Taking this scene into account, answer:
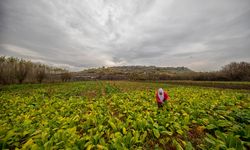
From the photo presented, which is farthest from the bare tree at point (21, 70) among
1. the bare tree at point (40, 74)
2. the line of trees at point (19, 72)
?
the bare tree at point (40, 74)

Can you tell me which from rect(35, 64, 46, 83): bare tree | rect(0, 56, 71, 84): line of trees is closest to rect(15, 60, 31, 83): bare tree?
rect(0, 56, 71, 84): line of trees

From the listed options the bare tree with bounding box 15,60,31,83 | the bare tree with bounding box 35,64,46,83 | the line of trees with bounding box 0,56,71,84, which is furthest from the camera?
the bare tree with bounding box 35,64,46,83

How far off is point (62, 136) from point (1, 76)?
28782 millimetres

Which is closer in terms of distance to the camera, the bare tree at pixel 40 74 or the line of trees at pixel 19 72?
the line of trees at pixel 19 72

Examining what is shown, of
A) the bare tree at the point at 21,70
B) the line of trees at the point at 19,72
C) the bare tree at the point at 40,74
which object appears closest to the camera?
the line of trees at the point at 19,72

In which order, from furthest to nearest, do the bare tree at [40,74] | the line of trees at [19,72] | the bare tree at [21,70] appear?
1. the bare tree at [40,74]
2. the bare tree at [21,70]
3. the line of trees at [19,72]

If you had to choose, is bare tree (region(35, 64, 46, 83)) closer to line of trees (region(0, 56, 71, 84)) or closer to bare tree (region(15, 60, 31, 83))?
line of trees (region(0, 56, 71, 84))

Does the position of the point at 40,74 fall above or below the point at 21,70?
below

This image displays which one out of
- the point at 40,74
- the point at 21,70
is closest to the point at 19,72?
the point at 21,70

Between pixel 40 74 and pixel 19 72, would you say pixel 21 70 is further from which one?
pixel 40 74

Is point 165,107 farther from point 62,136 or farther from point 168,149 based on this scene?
point 62,136

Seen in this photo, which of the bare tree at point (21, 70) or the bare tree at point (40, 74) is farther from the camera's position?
the bare tree at point (40, 74)

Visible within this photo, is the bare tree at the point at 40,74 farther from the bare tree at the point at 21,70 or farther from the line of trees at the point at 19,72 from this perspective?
the bare tree at the point at 21,70

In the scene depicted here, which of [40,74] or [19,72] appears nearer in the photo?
[19,72]
